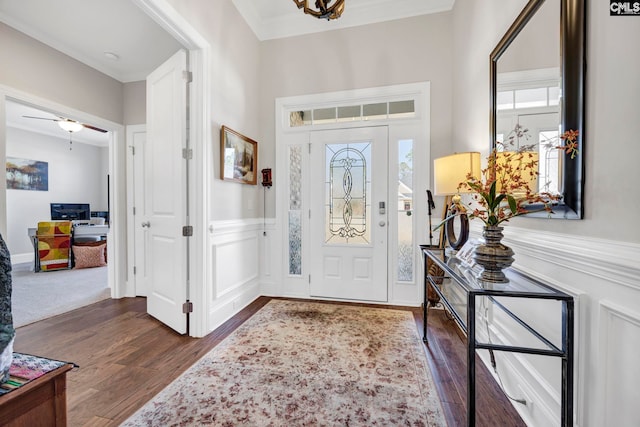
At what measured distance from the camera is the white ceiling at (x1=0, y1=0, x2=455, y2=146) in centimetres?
248

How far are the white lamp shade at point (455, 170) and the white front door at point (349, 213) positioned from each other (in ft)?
3.45

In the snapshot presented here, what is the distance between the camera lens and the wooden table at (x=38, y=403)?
0.82 metres

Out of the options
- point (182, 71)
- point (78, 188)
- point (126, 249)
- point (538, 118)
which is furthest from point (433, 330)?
point (78, 188)

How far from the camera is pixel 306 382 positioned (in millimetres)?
1726

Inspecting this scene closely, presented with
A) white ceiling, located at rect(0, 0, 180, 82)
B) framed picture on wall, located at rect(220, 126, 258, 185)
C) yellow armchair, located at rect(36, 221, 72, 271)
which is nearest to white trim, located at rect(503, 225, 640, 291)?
framed picture on wall, located at rect(220, 126, 258, 185)

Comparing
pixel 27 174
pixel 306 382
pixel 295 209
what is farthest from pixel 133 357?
pixel 27 174

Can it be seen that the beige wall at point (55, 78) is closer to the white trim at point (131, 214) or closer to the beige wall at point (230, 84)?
the white trim at point (131, 214)

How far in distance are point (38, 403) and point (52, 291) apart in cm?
374

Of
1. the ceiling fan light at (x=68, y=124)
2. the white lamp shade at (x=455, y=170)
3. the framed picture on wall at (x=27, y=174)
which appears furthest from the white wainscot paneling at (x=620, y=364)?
the framed picture on wall at (x=27, y=174)

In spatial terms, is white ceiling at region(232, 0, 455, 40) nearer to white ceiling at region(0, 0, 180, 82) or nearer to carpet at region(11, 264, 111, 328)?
white ceiling at region(0, 0, 180, 82)

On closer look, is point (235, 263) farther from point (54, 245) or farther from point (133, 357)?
point (54, 245)

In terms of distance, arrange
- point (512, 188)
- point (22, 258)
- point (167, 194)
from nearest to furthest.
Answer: point (512, 188)
point (167, 194)
point (22, 258)

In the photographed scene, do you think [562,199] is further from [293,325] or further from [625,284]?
[293,325]

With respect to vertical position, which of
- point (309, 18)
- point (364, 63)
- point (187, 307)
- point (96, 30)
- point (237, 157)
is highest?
point (309, 18)
